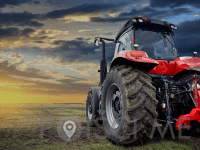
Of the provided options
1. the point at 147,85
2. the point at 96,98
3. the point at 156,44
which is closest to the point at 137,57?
the point at 147,85

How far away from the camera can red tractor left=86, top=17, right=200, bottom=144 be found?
3082mm

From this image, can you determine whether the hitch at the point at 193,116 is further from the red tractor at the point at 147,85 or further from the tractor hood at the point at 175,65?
the tractor hood at the point at 175,65

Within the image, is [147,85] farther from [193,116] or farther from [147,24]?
[147,24]

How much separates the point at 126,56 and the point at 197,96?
55.4 inches

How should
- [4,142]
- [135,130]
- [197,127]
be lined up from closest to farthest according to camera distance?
[135,130]
[4,142]
[197,127]

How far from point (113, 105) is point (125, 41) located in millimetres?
1858

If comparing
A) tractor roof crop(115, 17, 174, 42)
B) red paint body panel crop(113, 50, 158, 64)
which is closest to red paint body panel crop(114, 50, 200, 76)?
red paint body panel crop(113, 50, 158, 64)

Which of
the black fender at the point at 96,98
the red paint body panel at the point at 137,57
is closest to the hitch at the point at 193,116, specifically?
the red paint body panel at the point at 137,57

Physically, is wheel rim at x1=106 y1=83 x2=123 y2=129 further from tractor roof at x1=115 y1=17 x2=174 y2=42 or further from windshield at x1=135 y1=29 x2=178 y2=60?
tractor roof at x1=115 y1=17 x2=174 y2=42

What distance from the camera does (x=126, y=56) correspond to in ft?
11.4

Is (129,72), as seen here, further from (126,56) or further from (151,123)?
(151,123)

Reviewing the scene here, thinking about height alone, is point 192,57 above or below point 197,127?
above

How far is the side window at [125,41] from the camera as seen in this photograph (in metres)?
4.70

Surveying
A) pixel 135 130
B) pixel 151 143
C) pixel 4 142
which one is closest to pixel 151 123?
pixel 135 130
